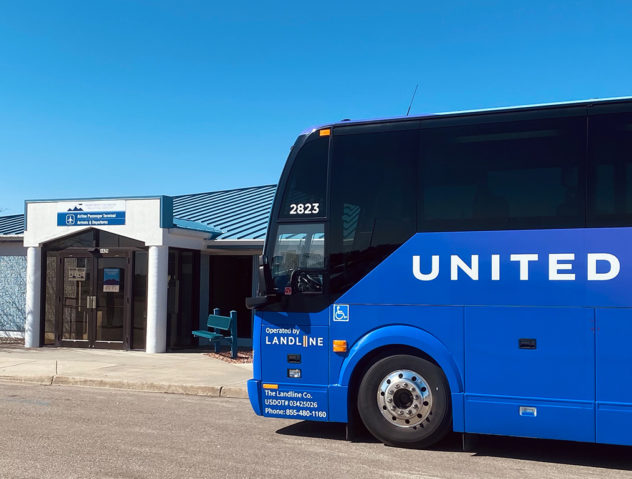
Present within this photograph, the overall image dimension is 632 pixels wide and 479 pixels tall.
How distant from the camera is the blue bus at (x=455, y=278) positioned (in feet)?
23.6

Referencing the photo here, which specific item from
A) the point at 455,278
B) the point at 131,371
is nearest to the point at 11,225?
the point at 131,371

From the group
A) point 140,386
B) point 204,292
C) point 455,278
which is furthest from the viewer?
point 204,292

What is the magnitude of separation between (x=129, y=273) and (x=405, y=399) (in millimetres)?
12208

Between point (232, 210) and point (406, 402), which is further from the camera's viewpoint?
point (232, 210)

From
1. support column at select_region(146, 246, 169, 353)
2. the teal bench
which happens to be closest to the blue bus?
the teal bench

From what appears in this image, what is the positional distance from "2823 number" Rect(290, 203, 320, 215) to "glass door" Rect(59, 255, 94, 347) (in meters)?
11.9

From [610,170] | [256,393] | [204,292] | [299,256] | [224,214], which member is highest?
[224,214]

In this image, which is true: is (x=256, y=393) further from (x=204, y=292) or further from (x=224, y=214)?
(x=224, y=214)

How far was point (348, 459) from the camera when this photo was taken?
736 cm

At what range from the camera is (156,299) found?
1825 cm

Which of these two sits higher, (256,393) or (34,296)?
(34,296)

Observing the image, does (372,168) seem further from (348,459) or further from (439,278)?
(348,459)

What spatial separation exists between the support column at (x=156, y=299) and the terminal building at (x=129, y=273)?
2 centimetres

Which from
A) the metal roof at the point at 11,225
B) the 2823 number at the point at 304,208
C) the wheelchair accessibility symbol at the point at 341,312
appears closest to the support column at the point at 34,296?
the metal roof at the point at 11,225
